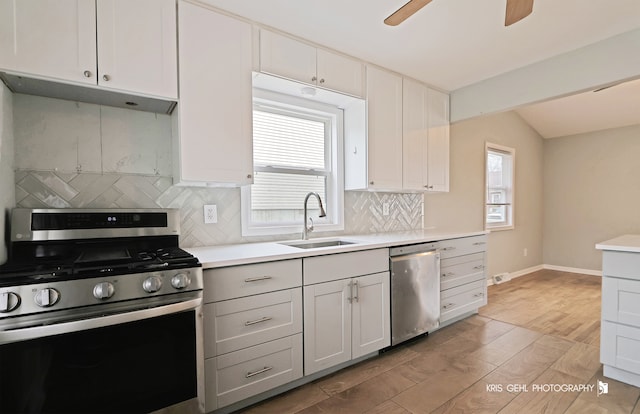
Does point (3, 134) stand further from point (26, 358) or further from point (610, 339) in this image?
point (610, 339)

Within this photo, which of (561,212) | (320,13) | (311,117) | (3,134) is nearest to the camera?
(3,134)

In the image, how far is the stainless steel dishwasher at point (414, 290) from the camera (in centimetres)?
241

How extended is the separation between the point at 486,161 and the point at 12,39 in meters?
4.90

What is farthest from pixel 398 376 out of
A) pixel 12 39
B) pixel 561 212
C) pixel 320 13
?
pixel 561 212

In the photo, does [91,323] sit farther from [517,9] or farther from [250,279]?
[517,9]

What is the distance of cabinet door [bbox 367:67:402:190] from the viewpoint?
108 inches

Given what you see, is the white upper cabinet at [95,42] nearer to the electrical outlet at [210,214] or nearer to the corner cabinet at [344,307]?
the electrical outlet at [210,214]

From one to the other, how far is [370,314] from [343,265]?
1.55 feet

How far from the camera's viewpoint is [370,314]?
226 cm

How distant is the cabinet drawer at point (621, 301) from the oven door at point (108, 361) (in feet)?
8.60

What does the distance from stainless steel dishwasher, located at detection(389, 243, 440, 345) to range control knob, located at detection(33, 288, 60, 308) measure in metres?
2.00

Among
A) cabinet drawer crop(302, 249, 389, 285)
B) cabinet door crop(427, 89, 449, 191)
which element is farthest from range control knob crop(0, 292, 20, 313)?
cabinet door crop(427, 89, 449, 191)

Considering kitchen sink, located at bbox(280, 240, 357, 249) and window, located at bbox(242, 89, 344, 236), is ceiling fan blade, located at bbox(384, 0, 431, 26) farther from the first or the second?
kitchen sink, located at bbox(280, 240, 357, 249)

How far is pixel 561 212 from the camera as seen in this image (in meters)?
5.54
